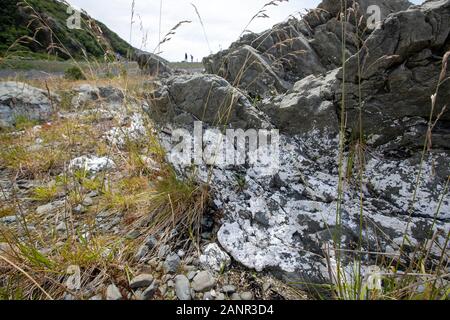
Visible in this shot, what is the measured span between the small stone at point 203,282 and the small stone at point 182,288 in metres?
0.05

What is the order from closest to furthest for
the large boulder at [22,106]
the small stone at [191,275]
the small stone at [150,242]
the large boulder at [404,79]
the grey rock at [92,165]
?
the small stone at [191,275] < the small stone at [150,242] < the large boulder at [404,79] < the grey rock at [92,165] < the large boulder at [22,106]

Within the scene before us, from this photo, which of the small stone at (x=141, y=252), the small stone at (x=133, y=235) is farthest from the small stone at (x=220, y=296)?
the small stone at (x=133, y=235)

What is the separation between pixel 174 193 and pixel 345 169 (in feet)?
4.81

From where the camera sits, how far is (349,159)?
2.07 meters

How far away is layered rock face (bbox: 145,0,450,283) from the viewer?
1691 mm

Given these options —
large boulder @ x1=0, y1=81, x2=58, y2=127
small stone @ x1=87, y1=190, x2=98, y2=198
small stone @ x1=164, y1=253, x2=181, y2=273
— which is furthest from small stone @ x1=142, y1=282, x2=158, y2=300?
large boulder @ x1=0, y1=81, x2=58, y2=127

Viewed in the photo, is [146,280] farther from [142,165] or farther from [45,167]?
[45,167]

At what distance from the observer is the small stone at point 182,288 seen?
1.43 m

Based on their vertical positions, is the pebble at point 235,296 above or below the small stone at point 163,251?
below

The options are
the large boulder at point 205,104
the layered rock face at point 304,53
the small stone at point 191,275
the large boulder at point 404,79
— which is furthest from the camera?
the layered rock face at point 304,53

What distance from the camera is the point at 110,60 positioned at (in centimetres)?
237

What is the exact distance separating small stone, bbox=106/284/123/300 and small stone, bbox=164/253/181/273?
301mm

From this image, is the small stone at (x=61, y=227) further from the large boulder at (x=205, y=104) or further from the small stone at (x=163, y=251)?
the large boulder at (x=205, y=104)

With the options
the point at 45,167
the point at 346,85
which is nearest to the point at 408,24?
the point at 346,85
